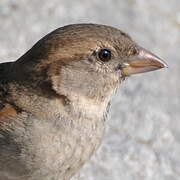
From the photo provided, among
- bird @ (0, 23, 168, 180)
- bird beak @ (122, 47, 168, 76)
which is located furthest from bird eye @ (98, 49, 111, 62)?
bird beak @ (122, 47, 168, 76)

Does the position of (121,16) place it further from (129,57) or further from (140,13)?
(129,57)

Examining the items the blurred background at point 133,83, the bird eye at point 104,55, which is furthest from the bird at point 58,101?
the blurred background at point 133,83

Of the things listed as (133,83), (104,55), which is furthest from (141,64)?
(133,83)

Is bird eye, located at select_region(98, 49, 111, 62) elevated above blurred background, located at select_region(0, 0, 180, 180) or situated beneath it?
elevated above

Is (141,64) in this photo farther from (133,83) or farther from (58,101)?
(133,83)

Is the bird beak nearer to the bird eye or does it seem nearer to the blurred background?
the bird eye

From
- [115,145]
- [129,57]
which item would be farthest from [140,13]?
[129,57]

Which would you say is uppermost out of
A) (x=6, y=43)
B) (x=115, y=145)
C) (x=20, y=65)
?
(x=20, y=65)
